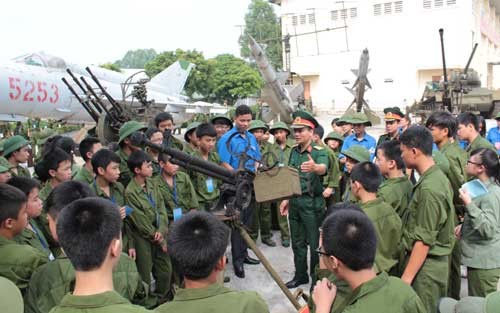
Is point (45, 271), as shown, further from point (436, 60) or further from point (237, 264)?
point (436, 60)

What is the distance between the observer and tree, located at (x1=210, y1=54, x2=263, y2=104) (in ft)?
139

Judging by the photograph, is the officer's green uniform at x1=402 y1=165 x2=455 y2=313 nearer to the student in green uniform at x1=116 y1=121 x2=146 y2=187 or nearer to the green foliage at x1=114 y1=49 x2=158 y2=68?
the student in green uniform at x1=116 y1=121 x2=146 y2=187

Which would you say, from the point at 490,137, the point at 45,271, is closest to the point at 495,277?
the point at 45,271

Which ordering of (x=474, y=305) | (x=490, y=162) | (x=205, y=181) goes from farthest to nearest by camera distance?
(x=205, y=181)
(x=490, y=162)
(x=474, y=305)

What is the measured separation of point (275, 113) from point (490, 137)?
25.7 feet

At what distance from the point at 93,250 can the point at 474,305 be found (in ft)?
5.70

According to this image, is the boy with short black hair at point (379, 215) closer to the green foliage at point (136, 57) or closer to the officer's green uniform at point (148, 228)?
the officer's green uniform at point (148, 228)

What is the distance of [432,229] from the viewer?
271cm

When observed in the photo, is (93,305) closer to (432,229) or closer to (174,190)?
(432,229)

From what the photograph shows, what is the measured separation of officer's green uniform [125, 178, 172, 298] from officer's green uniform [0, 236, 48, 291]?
4.99 feet

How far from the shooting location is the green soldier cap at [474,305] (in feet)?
4.90

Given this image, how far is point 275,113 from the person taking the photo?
46.8 ft

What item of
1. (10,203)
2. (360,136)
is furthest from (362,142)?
(10,203)

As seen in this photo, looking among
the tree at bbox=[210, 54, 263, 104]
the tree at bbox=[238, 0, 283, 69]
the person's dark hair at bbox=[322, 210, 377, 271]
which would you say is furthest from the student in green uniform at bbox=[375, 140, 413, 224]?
the tree at bbox=[238, 0, 283, 69]
